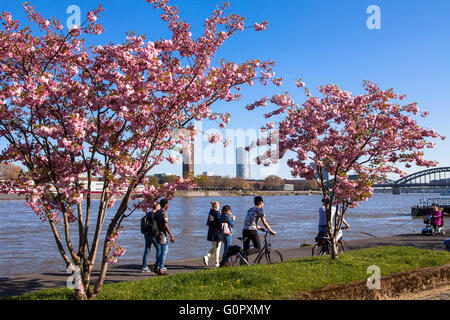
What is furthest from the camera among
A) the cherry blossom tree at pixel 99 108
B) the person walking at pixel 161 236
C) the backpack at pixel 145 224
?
the backpack at pixel 145 224

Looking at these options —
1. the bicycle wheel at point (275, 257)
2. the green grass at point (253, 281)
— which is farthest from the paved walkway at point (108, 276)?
the green grass at point (253, 281)

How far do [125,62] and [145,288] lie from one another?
394 centimetres

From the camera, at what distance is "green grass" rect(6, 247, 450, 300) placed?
25.0 feet

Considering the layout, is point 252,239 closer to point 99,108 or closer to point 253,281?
point 253,281

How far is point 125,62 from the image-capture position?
7070 millimetres

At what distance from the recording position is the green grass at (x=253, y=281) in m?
7.61

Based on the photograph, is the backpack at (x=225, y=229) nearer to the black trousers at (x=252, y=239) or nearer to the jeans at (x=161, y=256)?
the black trousers at (x=252, y=239)

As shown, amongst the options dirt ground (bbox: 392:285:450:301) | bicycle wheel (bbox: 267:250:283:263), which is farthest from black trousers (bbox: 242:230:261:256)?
dirt ground (bbox: 392:285:450:301)

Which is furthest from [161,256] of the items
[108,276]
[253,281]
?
[253,281]


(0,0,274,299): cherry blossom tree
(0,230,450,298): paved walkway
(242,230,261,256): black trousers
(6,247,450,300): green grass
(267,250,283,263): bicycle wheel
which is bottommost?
(0,230,450,298): paved walkway

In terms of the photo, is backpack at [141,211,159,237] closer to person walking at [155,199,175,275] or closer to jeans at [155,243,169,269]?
person walking at [155,199,175,275]

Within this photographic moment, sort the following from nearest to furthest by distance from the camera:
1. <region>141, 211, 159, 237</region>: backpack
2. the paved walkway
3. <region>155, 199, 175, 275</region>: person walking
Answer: the paved walkway
<region>155, 199, 175, 275</region>: person walking
<region>141, 211, 159, 237</region>: backpack

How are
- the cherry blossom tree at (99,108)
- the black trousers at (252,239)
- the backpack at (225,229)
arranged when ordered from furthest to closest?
the backpack at (225,229) < the black trousers at (252,239) < the cherry blossom tree at (99,108)
